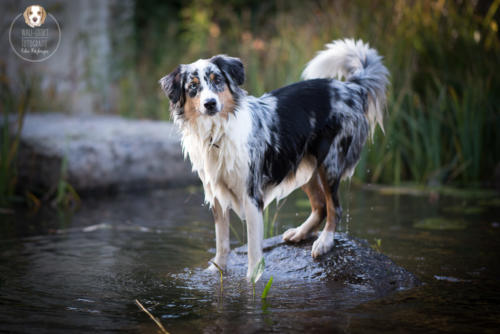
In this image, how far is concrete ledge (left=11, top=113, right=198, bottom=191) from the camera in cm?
737

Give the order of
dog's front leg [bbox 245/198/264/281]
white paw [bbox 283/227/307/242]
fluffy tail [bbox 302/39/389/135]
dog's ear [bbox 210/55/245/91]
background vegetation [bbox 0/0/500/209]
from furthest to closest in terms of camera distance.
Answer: background vegetation [bbox 0/0/500/209] < fluffy tail [bbox 302/39/389/135] < white paw [bbox 283/227/307/242] < dog's front leg [bbox 245/198/264/281] < dog's ear [bbox 210/55/245/91]

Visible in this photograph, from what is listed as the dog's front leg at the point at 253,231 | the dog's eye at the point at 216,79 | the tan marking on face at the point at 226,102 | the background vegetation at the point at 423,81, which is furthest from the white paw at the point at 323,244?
the background vegetation at the point at 423,81

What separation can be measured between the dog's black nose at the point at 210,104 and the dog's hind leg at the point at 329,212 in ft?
3.65

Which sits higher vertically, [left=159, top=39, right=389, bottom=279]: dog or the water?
[left=159, top=39, right=389, bottom=279]: dog

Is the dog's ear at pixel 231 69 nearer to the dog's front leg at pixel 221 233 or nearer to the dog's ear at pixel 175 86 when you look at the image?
the dog's ear at pixel 175 86

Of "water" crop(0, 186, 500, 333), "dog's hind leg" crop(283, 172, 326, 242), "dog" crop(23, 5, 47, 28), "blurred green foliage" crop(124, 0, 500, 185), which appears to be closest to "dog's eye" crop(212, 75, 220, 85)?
"dog's hind leg" crop(283, 172, 326, 242)

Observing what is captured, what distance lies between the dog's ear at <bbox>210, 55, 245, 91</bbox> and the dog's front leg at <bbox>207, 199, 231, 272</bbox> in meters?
0.93

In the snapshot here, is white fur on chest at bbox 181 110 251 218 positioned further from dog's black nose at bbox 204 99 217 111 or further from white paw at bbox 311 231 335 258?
white paw at bbox 311 231 335 258

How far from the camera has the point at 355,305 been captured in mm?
3541

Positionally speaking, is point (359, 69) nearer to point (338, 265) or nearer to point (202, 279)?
point (338, 265)

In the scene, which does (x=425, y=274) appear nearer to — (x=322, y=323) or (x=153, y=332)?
(x=322, y=323)

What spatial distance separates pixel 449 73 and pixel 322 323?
229 inches

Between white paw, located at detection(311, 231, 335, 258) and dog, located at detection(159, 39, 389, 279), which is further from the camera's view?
white paw, located at detection(311, 231, 335, 258)

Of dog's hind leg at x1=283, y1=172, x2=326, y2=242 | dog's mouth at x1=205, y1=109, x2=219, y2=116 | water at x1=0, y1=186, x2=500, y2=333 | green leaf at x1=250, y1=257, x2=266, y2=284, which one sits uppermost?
dog's mouth at x1=205, y1=109, x2=219, y2=116
